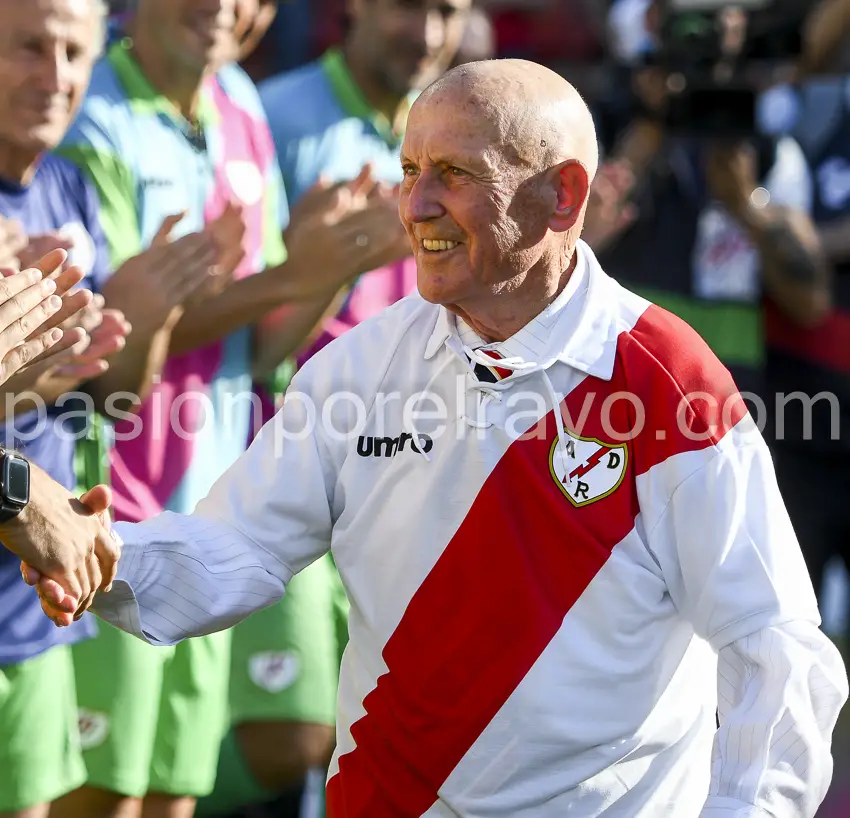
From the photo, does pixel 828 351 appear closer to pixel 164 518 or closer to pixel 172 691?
pixel 172 691

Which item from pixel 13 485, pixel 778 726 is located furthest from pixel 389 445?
pixel 778 726

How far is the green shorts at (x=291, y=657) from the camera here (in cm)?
455

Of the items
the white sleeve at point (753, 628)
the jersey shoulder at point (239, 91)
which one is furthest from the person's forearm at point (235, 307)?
the white sleeve at point (753, 628)

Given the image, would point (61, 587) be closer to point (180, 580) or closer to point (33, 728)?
point (180, 580)

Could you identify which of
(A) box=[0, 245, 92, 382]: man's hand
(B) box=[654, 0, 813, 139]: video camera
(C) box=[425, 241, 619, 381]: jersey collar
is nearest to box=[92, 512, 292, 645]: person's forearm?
(A) box=[0, 245, 92, 382]: man's hand

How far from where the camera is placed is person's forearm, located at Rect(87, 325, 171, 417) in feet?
13.0

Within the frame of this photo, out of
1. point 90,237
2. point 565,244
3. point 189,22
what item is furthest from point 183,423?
point 565,244

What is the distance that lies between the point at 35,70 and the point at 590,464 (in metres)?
1.73

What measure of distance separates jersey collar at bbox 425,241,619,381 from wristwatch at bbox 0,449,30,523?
0.70 metres

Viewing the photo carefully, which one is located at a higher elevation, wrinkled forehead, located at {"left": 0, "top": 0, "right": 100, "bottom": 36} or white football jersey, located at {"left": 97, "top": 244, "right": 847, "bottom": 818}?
wrinkled forehead, located at {"left": 0, "top": 0, "right": 100, "bottom": 36}

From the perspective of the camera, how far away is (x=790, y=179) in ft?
19.0

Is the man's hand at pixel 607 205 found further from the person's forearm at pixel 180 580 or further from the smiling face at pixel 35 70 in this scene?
the person's forearm at pixel 180 580

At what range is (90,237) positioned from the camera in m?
3.94

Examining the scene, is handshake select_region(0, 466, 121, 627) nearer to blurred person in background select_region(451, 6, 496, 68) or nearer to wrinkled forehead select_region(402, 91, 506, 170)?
wrinkled forehead select_region(402, 91, 506, 170)
